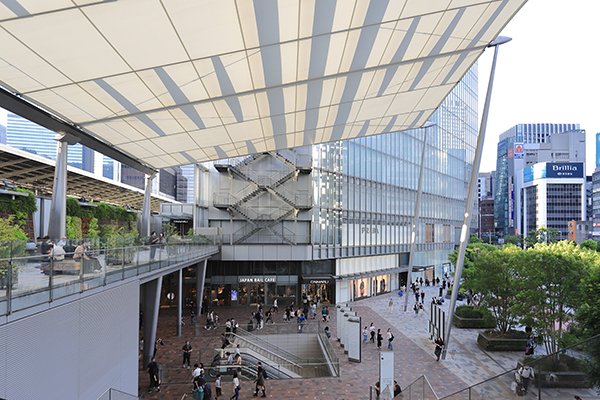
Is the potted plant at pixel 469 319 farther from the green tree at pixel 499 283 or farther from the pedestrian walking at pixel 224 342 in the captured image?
the pedestrian walking at pixel 224 342

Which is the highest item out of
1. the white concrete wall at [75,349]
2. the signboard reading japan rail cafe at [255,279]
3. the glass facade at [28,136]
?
the glass facade at [28,136]

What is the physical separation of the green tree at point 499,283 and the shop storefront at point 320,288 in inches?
521

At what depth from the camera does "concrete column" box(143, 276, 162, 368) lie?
17.8m

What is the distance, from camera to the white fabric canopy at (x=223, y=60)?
7.86 m

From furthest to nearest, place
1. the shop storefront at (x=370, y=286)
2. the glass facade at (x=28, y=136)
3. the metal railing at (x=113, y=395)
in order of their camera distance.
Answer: the glass facade at (x=28, y=136) → the shop storefront at (x=370, y=286) → the metal railing at (x=113, y=395)

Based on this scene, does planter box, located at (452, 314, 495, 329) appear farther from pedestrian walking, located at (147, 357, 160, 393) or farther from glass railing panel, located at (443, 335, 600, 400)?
glass railing panel, located at (443, 335, 600, 400)

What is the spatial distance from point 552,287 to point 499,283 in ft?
12.3

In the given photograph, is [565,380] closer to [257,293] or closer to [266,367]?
[266,367]

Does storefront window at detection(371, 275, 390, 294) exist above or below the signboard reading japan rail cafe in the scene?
below

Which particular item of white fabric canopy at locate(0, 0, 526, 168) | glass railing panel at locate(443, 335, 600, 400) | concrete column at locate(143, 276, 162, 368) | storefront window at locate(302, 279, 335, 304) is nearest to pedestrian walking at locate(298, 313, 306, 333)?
storefront window at locate(302, 279, 335, 304)

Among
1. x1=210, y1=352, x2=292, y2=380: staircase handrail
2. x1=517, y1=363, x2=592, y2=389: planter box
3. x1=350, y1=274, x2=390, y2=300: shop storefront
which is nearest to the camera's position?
x1=517, y1=363, x2=592, y2=389: planter box

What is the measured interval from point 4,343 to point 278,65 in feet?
31.3

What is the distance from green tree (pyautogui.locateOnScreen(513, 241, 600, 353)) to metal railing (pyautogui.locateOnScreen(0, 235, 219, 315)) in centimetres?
1801

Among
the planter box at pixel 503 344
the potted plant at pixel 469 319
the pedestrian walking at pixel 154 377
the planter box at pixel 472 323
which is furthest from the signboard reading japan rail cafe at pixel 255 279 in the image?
the pedestrian walking at pixel 154 377
